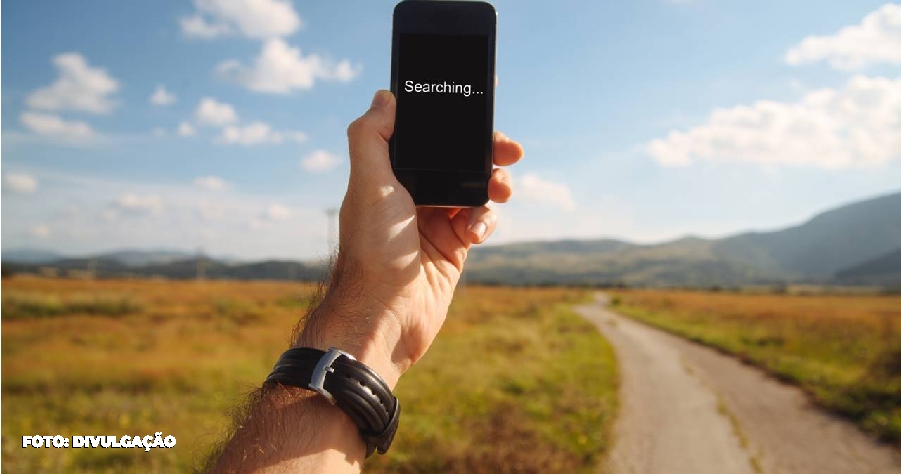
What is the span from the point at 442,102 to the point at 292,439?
4.42ft

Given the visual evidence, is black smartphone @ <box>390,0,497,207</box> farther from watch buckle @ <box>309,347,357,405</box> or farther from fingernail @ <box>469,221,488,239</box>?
watch buckle @ <box>309,347,357,405</box>

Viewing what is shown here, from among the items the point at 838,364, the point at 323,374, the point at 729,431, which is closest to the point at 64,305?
the point at 729,431

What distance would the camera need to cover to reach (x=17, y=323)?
2980 centimetres

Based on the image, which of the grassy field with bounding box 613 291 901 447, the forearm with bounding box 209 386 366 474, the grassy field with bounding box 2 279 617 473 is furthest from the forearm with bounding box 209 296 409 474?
the grassy field with bounding box 613 291 901 447

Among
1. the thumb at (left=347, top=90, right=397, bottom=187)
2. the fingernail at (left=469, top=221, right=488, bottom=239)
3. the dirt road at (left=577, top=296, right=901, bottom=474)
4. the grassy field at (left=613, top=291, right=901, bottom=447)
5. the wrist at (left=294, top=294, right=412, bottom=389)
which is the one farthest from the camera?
the grassy field at (left=613, top=291, right=901, bottom=447)

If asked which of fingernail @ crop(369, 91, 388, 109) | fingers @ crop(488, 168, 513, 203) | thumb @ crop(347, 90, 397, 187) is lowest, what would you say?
fingers @ crop(488, 168, 513, 203)

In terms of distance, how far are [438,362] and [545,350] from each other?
4.19 metres

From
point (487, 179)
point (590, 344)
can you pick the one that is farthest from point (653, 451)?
point (590, 344)

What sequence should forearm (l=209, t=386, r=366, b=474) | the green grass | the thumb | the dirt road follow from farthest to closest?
1. the green grass
2. the dirt road
3. the thumb
4. forearm (l=209, t=386, r=366, b=474)

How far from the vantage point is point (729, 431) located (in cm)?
866

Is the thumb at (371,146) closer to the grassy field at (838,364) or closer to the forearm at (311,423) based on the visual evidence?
the forearm at (311,423)

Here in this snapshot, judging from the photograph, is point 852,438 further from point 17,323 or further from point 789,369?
point 17,323

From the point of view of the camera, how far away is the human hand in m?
2.03

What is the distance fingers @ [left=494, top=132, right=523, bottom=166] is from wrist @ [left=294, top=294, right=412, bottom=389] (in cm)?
76
